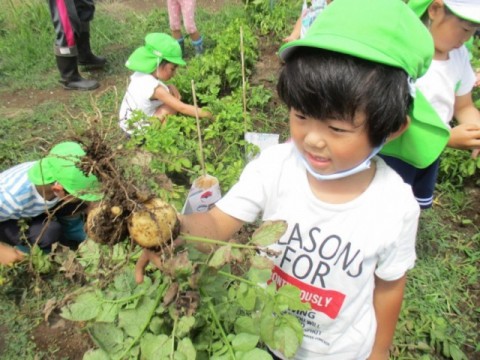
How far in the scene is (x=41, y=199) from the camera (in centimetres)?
252

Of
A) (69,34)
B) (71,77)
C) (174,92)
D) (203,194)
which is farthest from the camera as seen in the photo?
(71,77)

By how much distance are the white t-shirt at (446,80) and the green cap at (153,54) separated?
235cm

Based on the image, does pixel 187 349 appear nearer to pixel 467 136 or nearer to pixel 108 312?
pixel 108 312

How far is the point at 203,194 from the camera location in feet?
8.25

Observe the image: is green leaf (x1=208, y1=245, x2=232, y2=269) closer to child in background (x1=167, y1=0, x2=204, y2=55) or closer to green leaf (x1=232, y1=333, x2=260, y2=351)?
green leaf (x1=232, y1=333, x2=260, y2=351)

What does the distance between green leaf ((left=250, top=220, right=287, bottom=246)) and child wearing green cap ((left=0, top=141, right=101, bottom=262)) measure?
115 cm

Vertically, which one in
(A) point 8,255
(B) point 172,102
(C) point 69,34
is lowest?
(A) point 8,255

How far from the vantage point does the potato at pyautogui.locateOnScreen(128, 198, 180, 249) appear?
108 cm

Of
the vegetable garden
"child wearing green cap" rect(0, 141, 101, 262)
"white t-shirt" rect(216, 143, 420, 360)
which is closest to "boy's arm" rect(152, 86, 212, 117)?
the vegetable garden

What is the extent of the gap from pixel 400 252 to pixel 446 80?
1080 mm

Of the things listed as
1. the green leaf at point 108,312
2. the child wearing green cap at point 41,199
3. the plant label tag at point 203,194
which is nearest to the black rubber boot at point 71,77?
the child wearing green cap at point 41,199

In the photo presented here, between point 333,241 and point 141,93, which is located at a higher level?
point 333,241

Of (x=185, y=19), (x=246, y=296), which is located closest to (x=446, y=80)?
(x=246, y=296)

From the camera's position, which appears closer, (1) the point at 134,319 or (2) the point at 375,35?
(2) the point at 375,35
